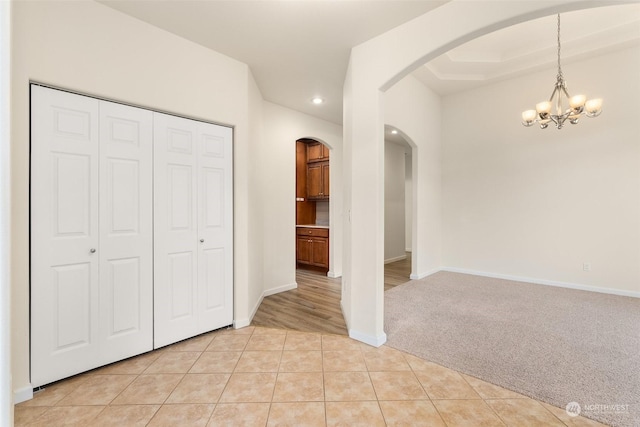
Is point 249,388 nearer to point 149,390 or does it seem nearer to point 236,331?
point 149,390

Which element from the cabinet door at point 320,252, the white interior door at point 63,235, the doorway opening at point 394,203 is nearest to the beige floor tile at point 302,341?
the white interior door at point 63,235

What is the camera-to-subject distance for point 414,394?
72.5 inches

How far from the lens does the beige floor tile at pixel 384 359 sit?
7.04 ft

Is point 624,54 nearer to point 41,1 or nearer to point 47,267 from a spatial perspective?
point 41,1

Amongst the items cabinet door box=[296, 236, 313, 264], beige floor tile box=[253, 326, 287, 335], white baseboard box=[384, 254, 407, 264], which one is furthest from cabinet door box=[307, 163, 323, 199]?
beige floor tile box=[253, 326, 287, 335]

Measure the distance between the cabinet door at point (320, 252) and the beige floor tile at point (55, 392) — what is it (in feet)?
11.8

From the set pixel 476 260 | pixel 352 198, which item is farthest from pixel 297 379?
pixel 476 260

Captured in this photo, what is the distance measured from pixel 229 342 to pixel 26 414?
1.32 meters

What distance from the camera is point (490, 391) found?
6.12ft

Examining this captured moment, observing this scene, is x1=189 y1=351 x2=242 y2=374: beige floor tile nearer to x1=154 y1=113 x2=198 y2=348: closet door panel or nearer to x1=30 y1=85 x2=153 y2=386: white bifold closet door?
x1=154 y1=113 x2=198 y2=348: closet door panel

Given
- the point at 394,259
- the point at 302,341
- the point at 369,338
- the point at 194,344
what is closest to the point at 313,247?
the point at 394,259

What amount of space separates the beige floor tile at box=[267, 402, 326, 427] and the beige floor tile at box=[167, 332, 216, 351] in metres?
1.08

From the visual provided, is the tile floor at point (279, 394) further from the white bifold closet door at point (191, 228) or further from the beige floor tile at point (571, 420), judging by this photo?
the white bifold closet door at point (191, 228)

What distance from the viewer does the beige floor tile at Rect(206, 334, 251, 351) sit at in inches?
96.3
